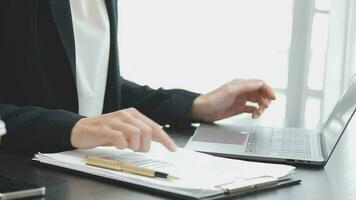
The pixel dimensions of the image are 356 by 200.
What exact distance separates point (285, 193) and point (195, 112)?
0.58 m

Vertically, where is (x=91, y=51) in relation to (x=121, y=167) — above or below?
above

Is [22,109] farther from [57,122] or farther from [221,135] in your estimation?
[221,135]

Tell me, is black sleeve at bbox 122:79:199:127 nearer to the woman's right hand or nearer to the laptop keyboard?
the laptop keyboard

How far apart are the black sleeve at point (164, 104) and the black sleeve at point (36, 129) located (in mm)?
402

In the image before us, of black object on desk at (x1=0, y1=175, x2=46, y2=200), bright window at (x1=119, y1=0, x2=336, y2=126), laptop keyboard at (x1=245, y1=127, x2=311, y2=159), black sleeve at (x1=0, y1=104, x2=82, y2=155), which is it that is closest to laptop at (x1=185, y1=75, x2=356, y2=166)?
laptop keyboard at (x1=245, y1=127, x2=311, y2=159)

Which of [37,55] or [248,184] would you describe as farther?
[37,55]

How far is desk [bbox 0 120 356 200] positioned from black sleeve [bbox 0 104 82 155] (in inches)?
1.4

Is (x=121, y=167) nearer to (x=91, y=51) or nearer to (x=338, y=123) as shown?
(x=338, y=123)

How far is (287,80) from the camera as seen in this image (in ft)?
8.96

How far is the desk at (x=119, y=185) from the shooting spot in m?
0.83

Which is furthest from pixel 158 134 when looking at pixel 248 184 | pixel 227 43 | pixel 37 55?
pixel 227 43

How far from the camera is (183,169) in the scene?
35.9 inches

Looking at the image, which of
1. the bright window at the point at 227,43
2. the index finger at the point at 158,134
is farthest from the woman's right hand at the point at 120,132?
the bright window at the point at 227,43

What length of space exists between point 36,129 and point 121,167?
223 mm
